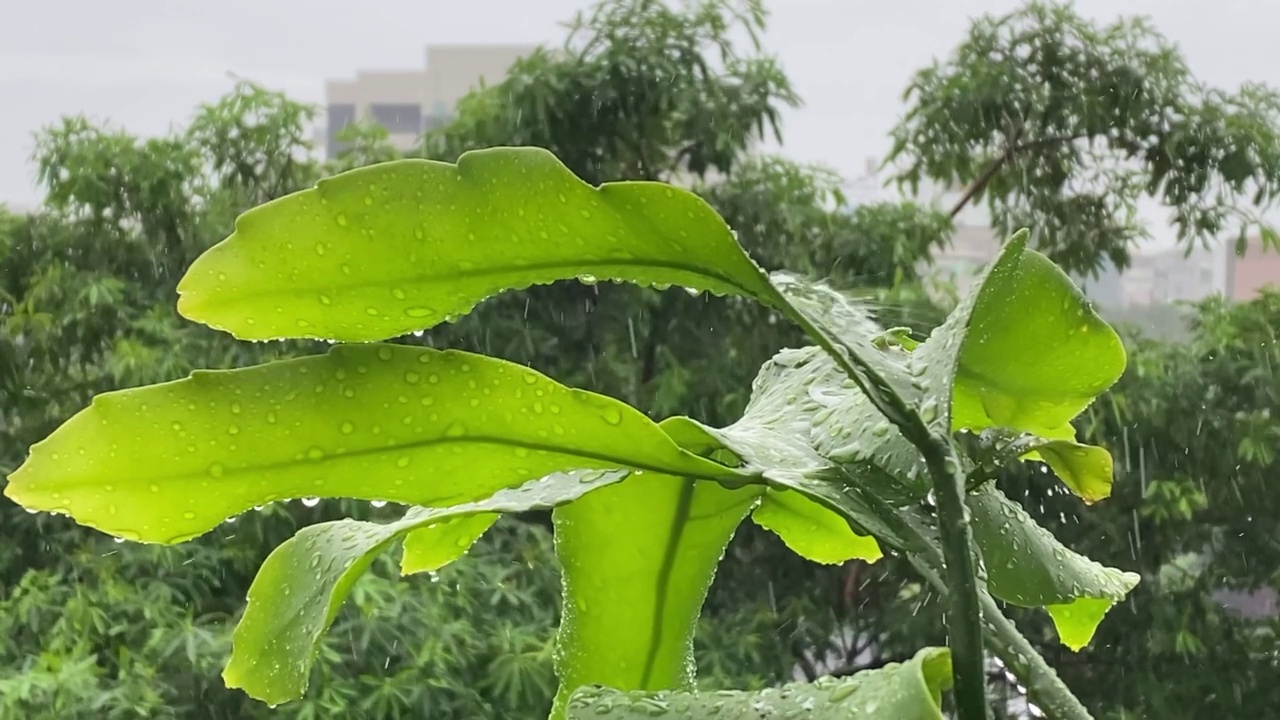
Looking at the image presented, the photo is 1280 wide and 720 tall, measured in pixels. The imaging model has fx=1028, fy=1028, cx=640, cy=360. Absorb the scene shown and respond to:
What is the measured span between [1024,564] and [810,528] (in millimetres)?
90

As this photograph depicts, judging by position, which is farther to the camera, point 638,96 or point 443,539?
point 638,96

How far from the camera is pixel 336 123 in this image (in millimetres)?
1209

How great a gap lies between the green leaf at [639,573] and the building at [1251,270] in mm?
1027

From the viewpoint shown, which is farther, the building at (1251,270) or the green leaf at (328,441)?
the building at (1251,270)

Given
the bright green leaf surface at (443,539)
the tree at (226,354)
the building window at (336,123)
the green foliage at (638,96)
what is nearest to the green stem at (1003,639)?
the bright green leaf surface at (443,539)

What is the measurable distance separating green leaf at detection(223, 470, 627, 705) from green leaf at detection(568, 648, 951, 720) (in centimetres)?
6

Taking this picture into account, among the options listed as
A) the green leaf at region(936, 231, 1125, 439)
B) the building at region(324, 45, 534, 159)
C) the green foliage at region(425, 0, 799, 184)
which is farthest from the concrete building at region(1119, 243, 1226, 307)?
the green leaf at region(936, 231, 1125, 439)

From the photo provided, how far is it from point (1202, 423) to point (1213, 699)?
0.91 ft

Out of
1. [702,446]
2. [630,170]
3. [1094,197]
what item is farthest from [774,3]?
[702,446]

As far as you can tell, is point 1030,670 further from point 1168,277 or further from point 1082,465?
point 1168,277

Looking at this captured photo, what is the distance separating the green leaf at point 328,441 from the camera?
0.85ft

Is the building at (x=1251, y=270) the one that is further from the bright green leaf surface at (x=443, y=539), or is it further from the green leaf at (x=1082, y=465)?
the bright green leaf surface at (x=443, y=539)

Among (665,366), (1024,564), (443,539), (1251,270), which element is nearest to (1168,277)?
(1251,270)

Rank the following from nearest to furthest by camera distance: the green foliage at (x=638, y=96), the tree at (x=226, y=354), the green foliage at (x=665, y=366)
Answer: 1. the tree at (x=226, y=354)
2. the green foliage at (x=665, y=366)
3. the green foliage at (x=638, y=96)
